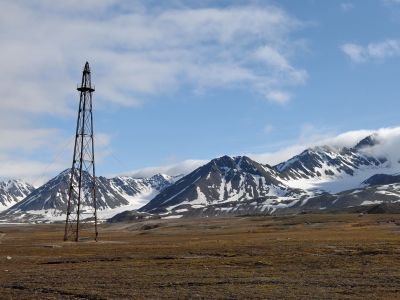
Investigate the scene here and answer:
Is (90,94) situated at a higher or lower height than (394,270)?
higher

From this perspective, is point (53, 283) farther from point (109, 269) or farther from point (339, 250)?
point (339, 250)

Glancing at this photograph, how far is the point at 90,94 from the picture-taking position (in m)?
96.1

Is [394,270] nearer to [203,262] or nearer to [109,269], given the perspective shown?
Result: [203,262]

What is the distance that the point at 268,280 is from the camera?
116 feet

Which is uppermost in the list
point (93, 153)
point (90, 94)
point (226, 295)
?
point (90, 94)

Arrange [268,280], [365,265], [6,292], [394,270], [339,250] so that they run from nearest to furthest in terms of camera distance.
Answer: [6,292]
[268,280]
[394,270]
[365,265]
[339,250]

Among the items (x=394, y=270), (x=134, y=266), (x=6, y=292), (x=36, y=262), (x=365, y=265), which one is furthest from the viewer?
(x=36, y=262)

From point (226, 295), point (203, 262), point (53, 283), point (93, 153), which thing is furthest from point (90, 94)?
point (226, 295)

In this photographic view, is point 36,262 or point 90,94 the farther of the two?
point 90,94

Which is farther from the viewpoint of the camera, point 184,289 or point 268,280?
point 268,280

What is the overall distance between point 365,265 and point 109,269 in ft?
68.5

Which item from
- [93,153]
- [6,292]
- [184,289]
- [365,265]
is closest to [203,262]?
[365,265]

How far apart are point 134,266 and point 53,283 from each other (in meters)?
12.2

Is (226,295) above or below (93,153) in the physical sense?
below
